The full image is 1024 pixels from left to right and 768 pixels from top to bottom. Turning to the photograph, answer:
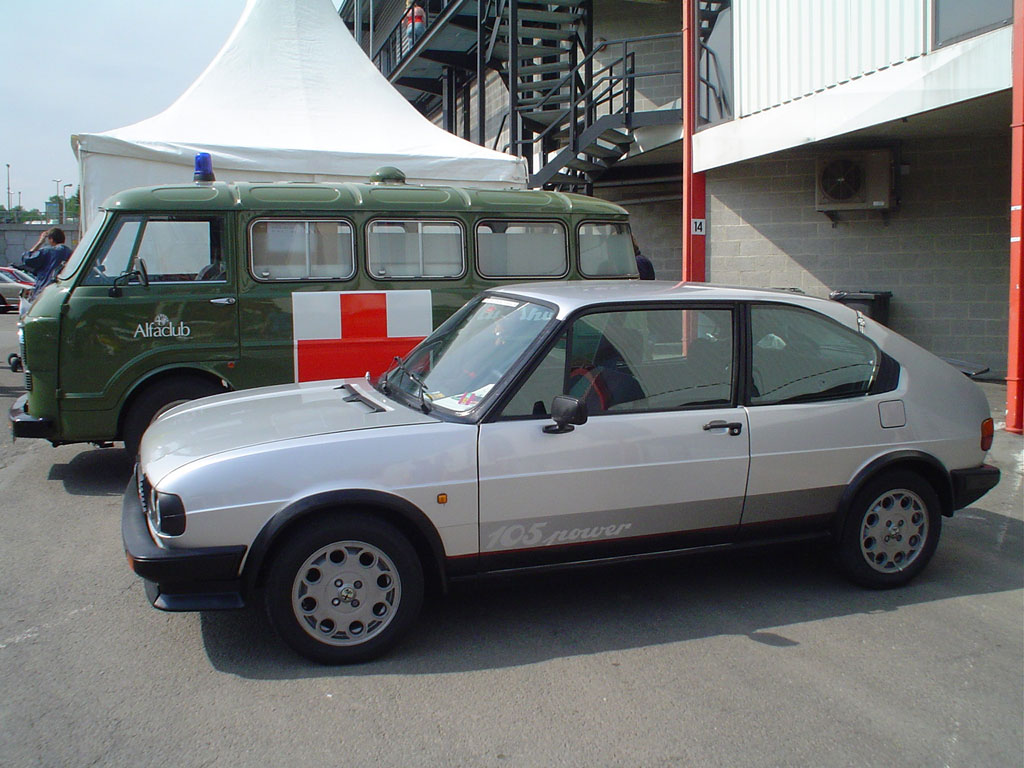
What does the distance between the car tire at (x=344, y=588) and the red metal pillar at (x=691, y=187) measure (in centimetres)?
762

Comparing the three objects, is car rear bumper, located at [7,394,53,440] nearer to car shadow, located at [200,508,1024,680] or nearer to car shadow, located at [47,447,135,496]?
car shadow, located at [47,447,135,496]

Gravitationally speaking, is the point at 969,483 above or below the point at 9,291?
below

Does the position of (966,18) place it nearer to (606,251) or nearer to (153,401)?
(606,251)

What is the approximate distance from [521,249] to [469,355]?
11.9 feet

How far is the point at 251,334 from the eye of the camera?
703 cm

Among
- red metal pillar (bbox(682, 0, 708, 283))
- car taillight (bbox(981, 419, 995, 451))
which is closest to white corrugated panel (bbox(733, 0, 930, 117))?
red metal pillar (bbox(682, 0, 708, 283))

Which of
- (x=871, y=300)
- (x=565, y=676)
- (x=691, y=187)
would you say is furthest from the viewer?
(x=871, y=300)

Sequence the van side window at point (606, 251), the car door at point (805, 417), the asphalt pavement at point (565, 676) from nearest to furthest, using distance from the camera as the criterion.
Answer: the asphalt pavement at point (565, 676) < the car door at point (805, 417) < the van side window at point (606, 251)

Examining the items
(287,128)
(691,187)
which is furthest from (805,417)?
(287,128)

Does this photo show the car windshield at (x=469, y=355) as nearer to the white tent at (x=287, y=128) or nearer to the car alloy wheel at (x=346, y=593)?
the car alloy wheel at (x=346, y=593)

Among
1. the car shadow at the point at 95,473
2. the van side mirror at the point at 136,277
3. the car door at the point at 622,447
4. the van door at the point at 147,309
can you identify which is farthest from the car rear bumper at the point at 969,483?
the van side mirror at the point at 136,277

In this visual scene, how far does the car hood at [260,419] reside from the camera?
3811 mm

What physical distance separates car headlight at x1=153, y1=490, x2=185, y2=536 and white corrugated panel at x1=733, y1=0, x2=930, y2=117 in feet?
28.0

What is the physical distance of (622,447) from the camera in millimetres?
4051
